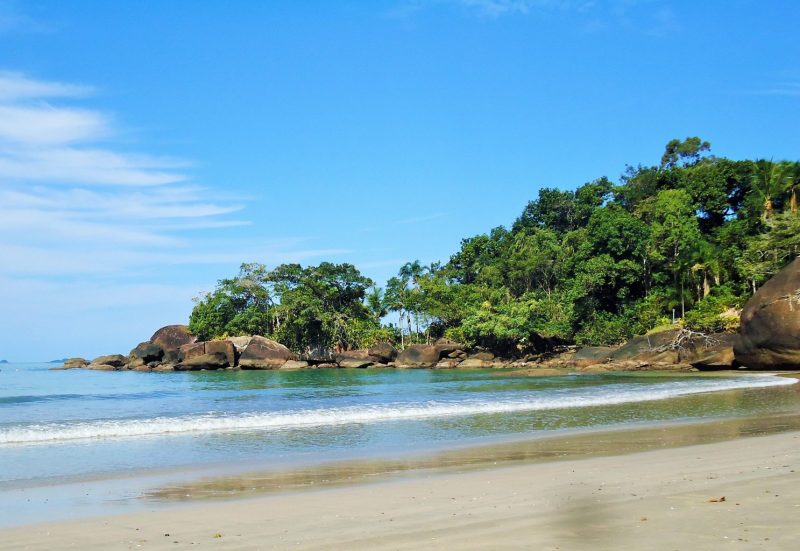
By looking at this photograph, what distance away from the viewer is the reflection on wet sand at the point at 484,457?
9195 millimetres

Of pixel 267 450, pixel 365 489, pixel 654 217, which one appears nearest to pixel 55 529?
pixel 365 489

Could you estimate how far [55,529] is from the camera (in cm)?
701

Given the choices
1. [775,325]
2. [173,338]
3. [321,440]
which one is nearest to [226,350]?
[173,338]

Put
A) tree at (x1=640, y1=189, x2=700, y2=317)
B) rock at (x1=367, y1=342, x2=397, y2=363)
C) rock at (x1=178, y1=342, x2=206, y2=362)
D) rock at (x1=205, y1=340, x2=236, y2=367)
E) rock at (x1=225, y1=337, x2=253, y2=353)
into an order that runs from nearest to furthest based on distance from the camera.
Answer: tree at (x1=640, y1=189, x2=700, y2=317) → rock at (x1=205, y1=340, x2=236, y2=367) → rock at (x1=367, y1=342, x2=397, y2=363) → rock at (x1=225, y1=337, x2=253, y2=353) → rock at (x1=178, y1=342, x2=206, y2=362)

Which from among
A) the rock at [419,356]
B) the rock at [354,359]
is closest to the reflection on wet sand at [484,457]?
the rock at [419,356]

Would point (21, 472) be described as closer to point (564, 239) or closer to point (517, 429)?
point (517, 429)

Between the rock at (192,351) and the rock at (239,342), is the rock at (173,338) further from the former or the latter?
the rock at (239,342)

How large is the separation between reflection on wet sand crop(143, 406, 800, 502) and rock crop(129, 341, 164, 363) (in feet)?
206

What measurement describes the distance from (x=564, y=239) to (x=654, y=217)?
984 cm

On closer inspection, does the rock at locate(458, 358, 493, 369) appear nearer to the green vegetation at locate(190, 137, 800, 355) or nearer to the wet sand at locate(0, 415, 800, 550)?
the green vegetation at locate(190, 137, 800, 355)

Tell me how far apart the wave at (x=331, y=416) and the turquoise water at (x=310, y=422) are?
3cm

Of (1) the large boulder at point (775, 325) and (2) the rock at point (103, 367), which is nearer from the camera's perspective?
(1) the large boulder at point (775, 325)

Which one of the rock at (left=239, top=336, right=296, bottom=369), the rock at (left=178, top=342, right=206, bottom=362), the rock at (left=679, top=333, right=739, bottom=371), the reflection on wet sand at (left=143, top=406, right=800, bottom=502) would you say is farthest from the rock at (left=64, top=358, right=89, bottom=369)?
the reflection on wet sand at (left=143, top=406, right=800, bottom=502)

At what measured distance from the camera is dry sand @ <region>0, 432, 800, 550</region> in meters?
5.84
